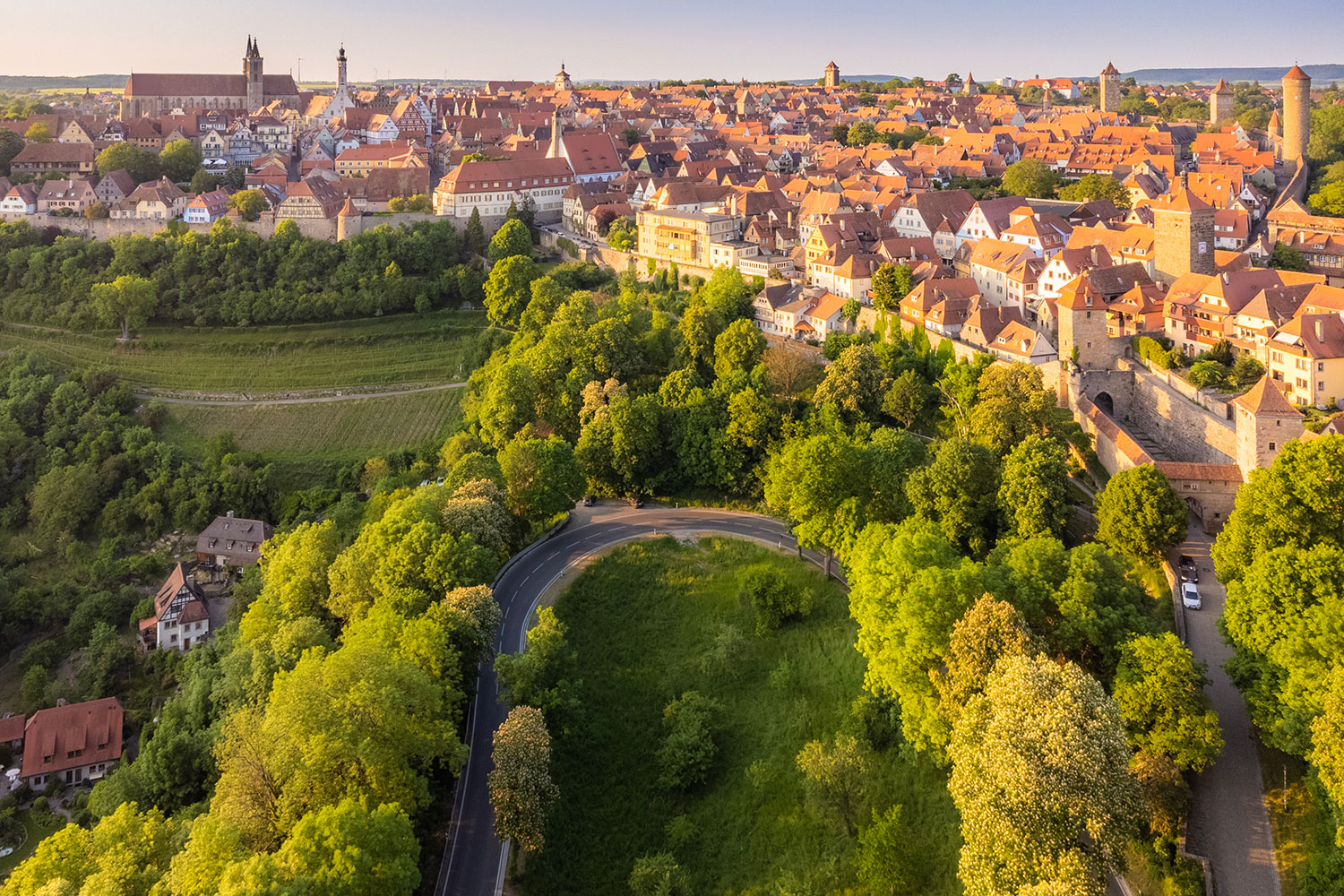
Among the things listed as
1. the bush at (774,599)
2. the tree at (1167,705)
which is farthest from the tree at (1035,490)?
the tree at (1167,705)

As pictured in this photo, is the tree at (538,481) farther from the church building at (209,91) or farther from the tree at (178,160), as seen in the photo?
the church building at (209,91)

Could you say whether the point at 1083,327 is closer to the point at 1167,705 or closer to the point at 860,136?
the point at 1167,705

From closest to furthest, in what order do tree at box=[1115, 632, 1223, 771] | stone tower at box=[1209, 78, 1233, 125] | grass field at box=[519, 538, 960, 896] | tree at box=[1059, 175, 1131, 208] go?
1. tree at box=[1115, 632, 1223, 771]
2. grass field at box=[519, 538, 960, 896]
3. tree at box=[1059, 175, 1131, 208]
4. stone tower at box=[1209, 78, 1233, 125]

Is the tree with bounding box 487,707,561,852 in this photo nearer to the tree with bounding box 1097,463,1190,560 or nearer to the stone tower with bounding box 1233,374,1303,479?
the tree with bounding box 1097,463,1190,560

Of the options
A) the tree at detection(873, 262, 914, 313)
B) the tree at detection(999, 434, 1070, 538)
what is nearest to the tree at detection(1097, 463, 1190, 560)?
the tree at detection(999, 434, 1070, 538)

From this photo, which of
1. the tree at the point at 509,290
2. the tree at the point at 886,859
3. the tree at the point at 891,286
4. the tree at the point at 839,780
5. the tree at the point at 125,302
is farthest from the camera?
the tree at the point at 125,302

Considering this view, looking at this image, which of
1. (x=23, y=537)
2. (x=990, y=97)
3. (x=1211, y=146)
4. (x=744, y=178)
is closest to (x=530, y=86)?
(x=990, y=97)
